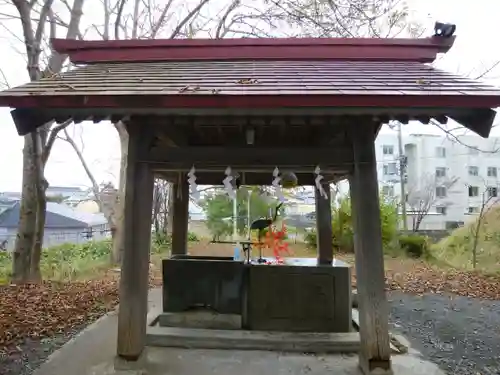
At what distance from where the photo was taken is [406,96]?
2645mm

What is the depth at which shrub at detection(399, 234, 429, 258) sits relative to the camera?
39.1 feet

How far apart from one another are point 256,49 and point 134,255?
241cm

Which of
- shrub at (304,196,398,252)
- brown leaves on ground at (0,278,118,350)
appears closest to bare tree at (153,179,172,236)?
shrub at (304,196,398,252)

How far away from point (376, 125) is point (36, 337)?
13.7 feet

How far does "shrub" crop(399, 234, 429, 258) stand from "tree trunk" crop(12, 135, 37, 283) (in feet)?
32.9

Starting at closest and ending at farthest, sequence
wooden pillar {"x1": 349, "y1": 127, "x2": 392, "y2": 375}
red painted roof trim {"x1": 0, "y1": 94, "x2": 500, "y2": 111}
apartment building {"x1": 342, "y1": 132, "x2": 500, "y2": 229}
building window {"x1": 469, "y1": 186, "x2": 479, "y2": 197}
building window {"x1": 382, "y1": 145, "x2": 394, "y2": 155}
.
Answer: red painted roof trim {"x1": 0, "y1": 94, "x2": 500, "y2": 111} < wooden pillar {"x1": 349, "y1": 127, "x2": 392, "y2": 375} < apartment building {"x1": 342, "y1": 132, "x2": 500, "y2": 229} < building window {"x1": 469, "y1": 186, "x2": 479, "y2": 197} < building window {"x1": 382, "y1": 145, "x2": 394, "y2": 155}

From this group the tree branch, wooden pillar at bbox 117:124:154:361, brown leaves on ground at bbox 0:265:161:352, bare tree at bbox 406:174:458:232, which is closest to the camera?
wooden pillar at bbox 117:124:154:361

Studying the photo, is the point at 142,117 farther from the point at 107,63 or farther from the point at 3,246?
the point at 3,246

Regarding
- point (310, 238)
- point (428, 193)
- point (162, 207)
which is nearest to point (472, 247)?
point (310, 238)

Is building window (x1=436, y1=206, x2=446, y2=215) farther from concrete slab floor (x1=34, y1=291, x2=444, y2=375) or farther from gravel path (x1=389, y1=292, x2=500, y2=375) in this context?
concrete slab floor (x1=34, y1=291, x2=444, y2=375)

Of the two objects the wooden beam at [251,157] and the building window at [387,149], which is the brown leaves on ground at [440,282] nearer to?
the wooden beam at [251,157]

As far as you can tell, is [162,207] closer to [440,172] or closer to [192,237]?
[192,237]

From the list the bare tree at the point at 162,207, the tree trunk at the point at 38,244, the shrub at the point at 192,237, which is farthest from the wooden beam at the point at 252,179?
the bare tree at the point at 162,207

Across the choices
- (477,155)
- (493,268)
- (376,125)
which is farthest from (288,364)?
(477,155)
